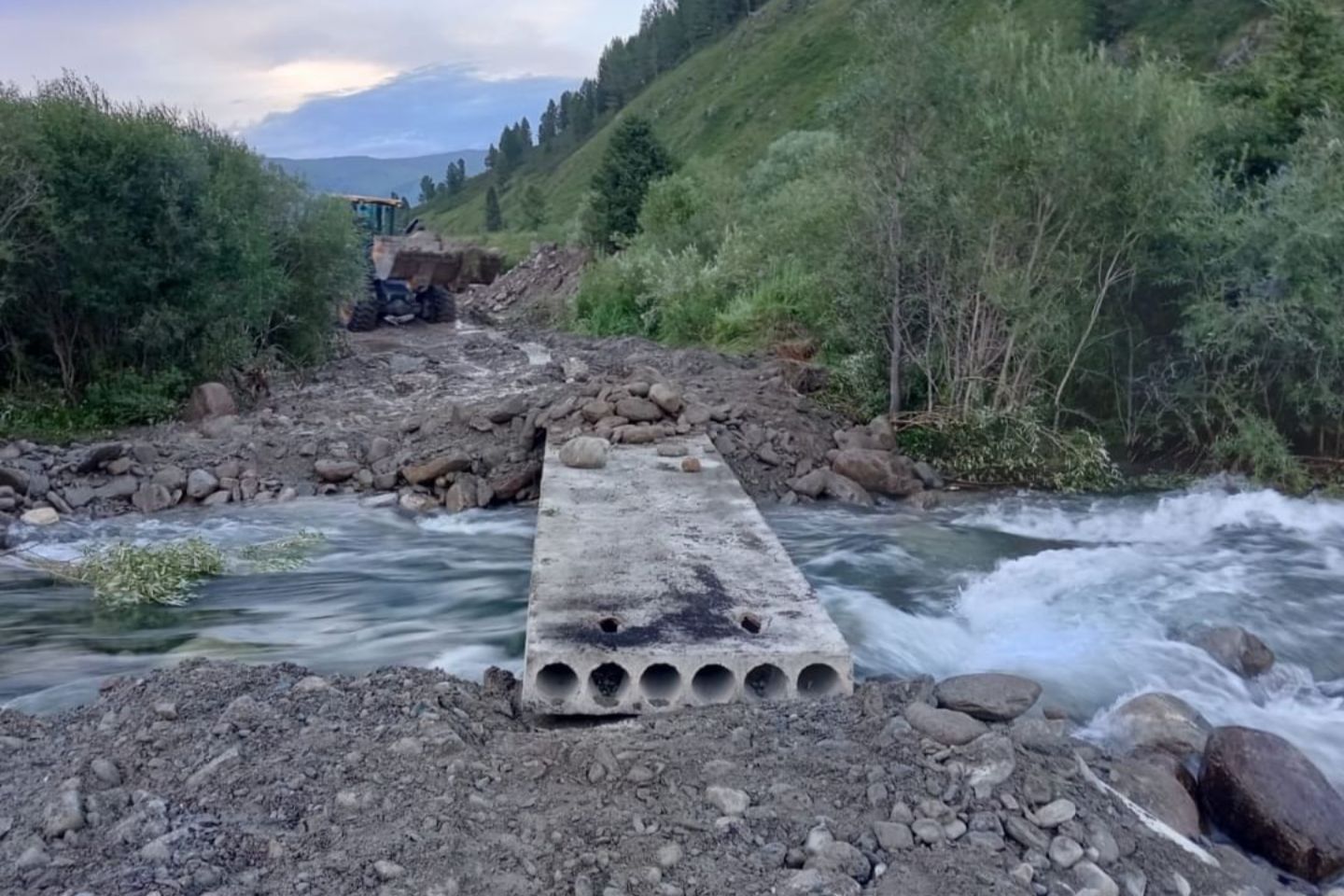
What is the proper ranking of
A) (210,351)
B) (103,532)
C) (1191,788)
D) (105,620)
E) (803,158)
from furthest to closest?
(803,158), (210,351), (103,532), (105,620), (1191,788)

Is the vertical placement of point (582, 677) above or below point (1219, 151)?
below

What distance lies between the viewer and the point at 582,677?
17.8 ft

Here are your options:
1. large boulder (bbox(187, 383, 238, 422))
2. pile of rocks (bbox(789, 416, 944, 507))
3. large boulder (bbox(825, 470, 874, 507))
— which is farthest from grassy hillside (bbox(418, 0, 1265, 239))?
large boulder (bbox(187, 383, 238, 422))

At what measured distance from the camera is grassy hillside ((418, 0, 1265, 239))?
38.7 m

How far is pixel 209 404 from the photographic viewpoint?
13.4 meters

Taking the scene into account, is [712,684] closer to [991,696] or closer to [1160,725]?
[991,696]

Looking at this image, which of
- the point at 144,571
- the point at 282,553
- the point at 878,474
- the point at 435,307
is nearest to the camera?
the point at 144,571

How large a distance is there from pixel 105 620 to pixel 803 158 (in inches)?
703

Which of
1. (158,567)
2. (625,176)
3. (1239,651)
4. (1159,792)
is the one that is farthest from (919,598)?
(625,176)

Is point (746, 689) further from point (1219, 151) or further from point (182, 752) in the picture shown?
point (1219, 151)

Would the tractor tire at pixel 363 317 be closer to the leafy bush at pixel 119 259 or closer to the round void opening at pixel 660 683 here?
the leafy bush at pixel 119 259

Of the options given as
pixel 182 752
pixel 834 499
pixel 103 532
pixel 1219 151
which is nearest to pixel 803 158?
pixel 1219 151

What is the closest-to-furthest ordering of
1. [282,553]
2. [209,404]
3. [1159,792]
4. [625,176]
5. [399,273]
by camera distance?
1. [1159,792]
2. [282,553]
3. [209,404]
4. [625,176]
5. [399,273]

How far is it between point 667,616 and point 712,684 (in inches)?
18.8
